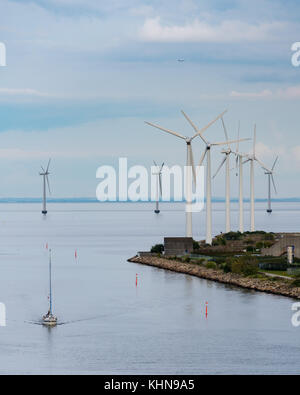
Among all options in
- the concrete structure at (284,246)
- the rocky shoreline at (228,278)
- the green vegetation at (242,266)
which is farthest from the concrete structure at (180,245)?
the green vegetation at (242,266)

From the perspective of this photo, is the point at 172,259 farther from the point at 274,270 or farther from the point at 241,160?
the point at 241,160

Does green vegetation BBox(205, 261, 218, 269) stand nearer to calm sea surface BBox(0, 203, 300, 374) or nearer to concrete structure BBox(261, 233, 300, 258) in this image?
calm sea surface BBox(0, 203, 300, 374)

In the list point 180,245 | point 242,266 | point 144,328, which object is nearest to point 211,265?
point 242,266

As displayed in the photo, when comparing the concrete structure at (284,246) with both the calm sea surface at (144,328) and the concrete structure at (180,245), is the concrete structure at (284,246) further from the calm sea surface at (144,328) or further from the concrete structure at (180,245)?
the calm sea surface at (144,328)

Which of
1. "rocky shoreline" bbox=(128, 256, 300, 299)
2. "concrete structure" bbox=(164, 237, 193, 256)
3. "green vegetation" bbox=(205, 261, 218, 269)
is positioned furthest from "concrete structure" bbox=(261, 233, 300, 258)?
"concrete structure" bbox=(164, 237, 193, 256)

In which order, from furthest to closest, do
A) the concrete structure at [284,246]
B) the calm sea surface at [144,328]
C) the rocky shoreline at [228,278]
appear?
the concrete structure at [284,246] → the rocky shoreline at [228,278] → the calm sea surface at [144,328]

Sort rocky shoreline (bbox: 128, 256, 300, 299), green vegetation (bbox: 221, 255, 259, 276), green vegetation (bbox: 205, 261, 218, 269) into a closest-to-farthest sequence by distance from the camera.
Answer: rocky shoreline (bbox: 128, 256, 300, 299) → green vegetation (bbox: 221, 255, 259, 276) → green vegetation (bbox: 205, 261, 218, 269)

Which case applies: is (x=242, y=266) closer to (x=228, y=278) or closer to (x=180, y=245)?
(x=228, y=278)

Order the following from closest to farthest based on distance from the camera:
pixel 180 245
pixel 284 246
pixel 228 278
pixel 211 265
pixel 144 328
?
pixel 144 328 < pixel 228 278 < pixel 211 265 < pixel 284 246 < pixel 180 245
